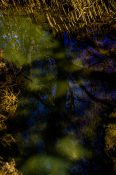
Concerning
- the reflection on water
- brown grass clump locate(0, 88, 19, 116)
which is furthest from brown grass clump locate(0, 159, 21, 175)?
brown grass clump locate(0, 88, 19, 116)

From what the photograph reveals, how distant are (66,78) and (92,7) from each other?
1667mm

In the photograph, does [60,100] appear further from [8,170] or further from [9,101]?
[8,170]

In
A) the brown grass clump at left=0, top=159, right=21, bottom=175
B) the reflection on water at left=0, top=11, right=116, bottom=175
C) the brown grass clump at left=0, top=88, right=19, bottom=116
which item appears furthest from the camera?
the brown grass clump at left=0, top=88, right=19, bottom=116

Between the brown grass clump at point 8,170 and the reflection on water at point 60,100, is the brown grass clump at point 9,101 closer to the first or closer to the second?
the reflection on water at point 60,100

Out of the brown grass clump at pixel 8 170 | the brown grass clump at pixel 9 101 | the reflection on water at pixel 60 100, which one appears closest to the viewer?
the brown grass clump at pixel 8 170

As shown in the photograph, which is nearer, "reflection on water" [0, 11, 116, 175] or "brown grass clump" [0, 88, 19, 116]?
"reflection on water" [0, 11, 116, 175]

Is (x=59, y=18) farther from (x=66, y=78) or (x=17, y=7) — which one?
(x=66, y=78)

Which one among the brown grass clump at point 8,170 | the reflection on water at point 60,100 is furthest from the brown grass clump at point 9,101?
the brown grass clump at point 8,170

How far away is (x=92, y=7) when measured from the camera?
4.70 m

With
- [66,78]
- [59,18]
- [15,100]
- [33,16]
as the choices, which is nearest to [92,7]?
[59,18]

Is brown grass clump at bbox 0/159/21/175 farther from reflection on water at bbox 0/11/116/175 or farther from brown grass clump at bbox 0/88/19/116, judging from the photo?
brown grass clump at bbox 0/88/19/116

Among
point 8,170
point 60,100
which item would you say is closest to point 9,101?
point 60,100

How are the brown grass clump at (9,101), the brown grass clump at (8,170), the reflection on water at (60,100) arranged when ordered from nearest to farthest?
the brown grass clump at (8,170)
the reflection on water at (60,100)
the brown grass clump at (9,101)

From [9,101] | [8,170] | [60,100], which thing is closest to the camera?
[8,170]
